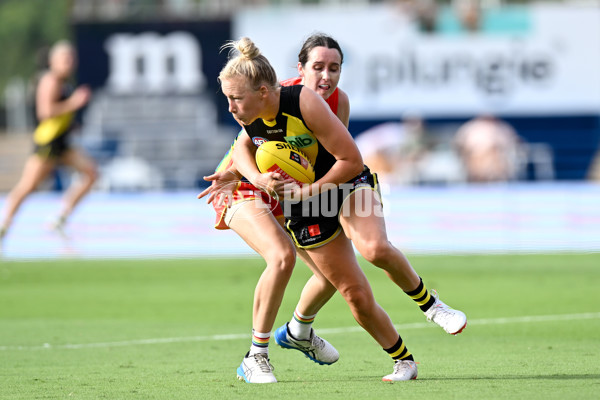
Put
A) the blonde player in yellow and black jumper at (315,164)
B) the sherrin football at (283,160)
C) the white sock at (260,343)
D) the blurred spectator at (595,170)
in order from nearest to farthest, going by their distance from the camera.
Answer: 1. the blonde player in yellow and black jumper at (315,164)
2. the sherrin football at (283,160)
3. the white sock at (260,343)
4. the blurred spectator at (595,170)

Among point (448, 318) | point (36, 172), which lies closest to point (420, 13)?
point (36, 172)

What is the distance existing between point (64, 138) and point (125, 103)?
10107 mm

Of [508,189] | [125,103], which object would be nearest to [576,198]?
[508,189]

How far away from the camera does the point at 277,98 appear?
632 cm

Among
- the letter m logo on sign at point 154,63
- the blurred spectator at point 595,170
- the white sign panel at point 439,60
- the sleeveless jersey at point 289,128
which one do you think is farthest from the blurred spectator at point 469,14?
the sleeveless jersey at point 289,128

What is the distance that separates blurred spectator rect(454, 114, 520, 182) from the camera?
22938 mm

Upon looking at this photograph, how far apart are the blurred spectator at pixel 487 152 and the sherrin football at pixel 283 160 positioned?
16.5m

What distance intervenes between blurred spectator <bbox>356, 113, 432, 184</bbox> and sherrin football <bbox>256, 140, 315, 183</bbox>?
16.0 metres

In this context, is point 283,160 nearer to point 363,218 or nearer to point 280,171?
point 280,171

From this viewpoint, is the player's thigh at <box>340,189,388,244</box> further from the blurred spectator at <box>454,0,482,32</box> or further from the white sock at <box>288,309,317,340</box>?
the blurred spectator at <box>454,0,482,32</box>

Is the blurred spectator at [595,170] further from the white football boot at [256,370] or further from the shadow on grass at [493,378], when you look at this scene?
the white football boot at [256,370]

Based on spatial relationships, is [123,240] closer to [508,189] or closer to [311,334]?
[508,189]

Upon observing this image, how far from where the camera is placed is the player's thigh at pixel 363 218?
21.0ft

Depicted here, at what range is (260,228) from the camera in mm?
6574
